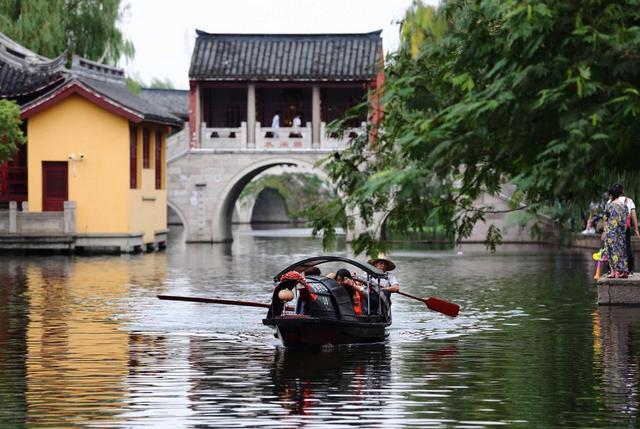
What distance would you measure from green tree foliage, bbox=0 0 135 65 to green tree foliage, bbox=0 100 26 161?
32.9ft


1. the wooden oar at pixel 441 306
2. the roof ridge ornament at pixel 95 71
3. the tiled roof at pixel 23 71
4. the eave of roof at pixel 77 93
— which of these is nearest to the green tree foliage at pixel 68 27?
the roof ridge ornament at pixel 95 71

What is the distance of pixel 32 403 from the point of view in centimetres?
1396

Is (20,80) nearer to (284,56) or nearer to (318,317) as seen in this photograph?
(284,56)

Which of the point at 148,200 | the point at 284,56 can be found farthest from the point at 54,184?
the point at 284,56

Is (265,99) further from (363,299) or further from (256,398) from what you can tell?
(256,398)

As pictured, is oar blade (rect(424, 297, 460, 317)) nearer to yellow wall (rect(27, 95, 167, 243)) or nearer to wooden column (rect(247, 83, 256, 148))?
yellow wall (rect(27, 95, 167, 243))

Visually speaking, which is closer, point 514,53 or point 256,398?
point 514,53

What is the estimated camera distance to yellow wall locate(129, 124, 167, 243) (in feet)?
156

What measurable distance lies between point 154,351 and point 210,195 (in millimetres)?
37107

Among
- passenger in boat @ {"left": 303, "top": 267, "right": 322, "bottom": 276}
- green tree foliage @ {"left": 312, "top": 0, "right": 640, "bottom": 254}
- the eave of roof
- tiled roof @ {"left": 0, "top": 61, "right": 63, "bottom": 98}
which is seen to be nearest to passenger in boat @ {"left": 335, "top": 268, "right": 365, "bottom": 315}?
passenger in boat @ {"left": 303, "top": 267, "right": 322, "bottom": 276}

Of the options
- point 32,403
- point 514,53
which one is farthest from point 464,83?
point 32,403

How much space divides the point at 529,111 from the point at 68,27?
1860 inches

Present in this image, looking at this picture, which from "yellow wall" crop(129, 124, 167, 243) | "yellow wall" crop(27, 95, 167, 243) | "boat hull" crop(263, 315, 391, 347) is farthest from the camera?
"yellow wall" crop(129, 124, 167, 243)

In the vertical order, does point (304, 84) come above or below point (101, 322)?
above
